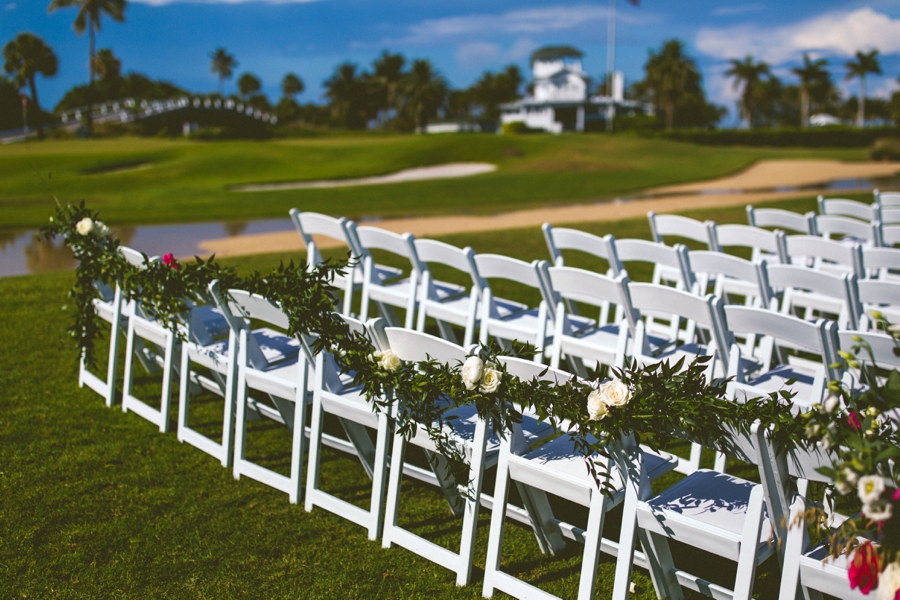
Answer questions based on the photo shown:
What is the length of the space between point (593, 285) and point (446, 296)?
6.83 ft

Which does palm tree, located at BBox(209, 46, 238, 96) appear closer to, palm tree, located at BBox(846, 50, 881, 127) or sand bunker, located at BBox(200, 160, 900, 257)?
palm tree, located at BBox(846, 50, 881, 127)

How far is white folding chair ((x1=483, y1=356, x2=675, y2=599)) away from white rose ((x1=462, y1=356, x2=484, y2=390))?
177mm

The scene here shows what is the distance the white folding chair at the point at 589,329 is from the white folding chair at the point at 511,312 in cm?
12

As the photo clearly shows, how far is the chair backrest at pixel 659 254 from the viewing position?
16.9 feet

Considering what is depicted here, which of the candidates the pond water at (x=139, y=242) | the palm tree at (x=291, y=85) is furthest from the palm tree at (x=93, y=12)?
the palm tree at (x=291, y=85)

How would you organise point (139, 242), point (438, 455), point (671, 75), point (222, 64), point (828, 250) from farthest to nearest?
point (222, 64)
point (671, 75)
point (139, 242)
point (828, 250)
point (438, 455)

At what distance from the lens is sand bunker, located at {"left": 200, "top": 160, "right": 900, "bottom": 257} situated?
1394 cm

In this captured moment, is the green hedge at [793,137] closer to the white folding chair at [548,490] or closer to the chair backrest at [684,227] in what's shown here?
the chair backrest at [684,227]

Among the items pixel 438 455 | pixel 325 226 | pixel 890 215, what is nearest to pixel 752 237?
pixel 890 215

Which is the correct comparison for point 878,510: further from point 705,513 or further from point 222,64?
point 222,64

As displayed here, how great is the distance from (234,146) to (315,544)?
39.7 metres

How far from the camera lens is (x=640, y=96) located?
388 feet

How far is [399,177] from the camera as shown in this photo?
31.7 meters

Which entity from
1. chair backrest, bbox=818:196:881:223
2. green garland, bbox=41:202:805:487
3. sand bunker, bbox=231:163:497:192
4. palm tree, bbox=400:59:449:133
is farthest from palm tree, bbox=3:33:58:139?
green garland, bbox=41:202:805:487
